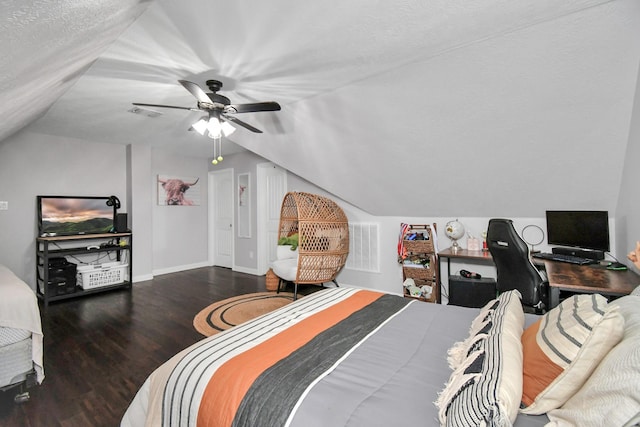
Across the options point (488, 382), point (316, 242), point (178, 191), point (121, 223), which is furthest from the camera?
point (178, 191)

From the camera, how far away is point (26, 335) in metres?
1.91

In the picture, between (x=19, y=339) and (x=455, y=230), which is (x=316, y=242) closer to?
(x=455, y=230)

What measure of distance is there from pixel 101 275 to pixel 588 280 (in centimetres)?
541

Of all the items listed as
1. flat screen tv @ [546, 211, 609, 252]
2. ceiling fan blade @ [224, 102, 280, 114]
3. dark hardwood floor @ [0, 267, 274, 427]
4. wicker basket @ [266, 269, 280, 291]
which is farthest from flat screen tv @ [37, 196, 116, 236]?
flat screen tv @ [546, 211, 609, 252]

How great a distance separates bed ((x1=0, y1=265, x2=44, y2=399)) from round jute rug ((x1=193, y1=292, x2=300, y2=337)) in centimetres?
120

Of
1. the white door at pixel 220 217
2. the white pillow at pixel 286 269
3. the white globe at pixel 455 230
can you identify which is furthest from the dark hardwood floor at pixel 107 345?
the white globe at pixel 455 230

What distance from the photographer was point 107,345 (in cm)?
264

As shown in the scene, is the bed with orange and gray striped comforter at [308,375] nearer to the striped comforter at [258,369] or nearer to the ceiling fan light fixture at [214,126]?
the striped comforter at [258,369]

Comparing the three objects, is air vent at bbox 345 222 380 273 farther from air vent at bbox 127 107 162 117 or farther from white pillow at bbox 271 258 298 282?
air vent at bbox 127 107 162 117

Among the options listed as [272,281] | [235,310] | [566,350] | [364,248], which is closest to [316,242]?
[364,248]

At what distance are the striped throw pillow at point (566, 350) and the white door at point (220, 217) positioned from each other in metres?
5.48

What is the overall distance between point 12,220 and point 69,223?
1.97 ft

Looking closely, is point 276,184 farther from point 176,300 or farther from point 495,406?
point 495,406

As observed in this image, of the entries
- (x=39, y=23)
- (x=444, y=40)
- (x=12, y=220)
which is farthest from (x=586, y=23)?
(x=12, y=220)
